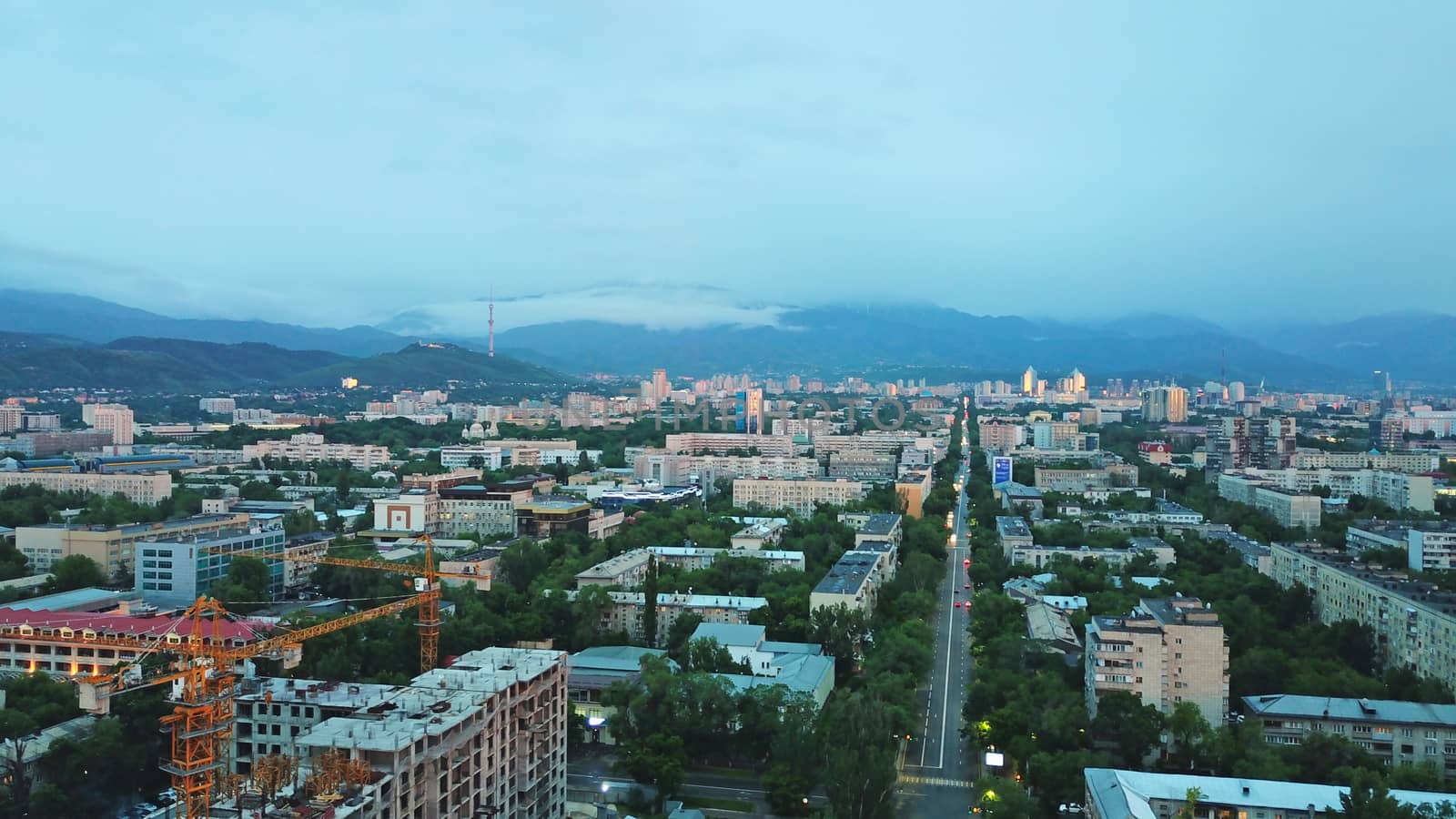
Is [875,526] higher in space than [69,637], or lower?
higher

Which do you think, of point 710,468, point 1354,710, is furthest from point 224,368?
point 1354,710

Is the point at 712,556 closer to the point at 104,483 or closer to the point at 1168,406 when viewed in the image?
the point at 104,483

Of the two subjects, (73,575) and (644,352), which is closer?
(73,575)

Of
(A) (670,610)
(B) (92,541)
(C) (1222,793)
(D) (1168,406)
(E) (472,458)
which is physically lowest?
(A) (670,610)

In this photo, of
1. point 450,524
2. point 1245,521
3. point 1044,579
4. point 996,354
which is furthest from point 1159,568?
point 996,354

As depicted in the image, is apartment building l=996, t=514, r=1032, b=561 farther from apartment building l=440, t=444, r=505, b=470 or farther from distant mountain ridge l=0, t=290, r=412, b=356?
distant mountain ridge l=0, t=290, r=412, b=356

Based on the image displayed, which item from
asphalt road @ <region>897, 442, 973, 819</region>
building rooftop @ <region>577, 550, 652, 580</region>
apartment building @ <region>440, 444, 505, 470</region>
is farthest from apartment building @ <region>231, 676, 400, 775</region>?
apartment building @ <region>440, 444, 505, 470</region>
